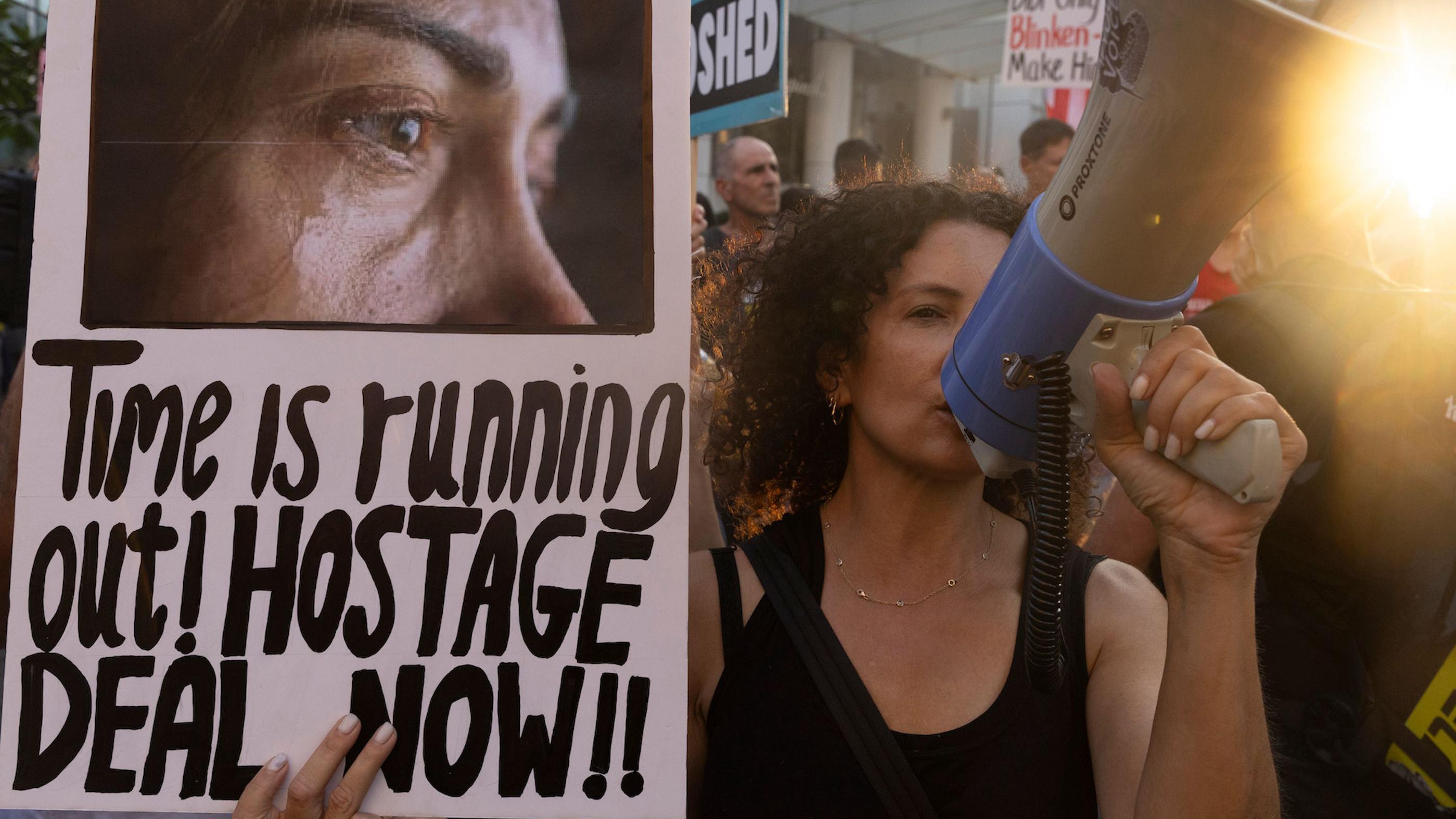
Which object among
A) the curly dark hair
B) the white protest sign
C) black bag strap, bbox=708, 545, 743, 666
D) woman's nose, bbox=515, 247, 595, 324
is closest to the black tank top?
black bag strap, bbox=708, 545, 743, 666

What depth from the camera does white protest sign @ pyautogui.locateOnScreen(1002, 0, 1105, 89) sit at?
232 inches

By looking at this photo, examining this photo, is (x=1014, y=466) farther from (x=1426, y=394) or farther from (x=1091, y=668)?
(x=1426, y=394)

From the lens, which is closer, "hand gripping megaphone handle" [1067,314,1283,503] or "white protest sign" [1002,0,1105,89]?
"hand gripping megaphone handle" [1067,314,1283,503]

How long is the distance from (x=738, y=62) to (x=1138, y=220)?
2.93 metres

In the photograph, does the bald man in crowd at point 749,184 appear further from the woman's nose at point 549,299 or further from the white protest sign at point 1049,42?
the woman's nose at point 549,299

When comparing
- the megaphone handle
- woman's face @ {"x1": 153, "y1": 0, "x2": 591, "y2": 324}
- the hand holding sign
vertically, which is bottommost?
the hand holding sign

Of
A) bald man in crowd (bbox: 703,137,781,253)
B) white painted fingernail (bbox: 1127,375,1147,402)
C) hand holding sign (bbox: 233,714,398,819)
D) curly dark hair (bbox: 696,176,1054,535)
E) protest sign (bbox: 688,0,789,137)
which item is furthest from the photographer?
bald man in crowd (bbox: 703,137,781,253)

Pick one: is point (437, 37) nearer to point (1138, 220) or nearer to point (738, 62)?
point (1138, 220)

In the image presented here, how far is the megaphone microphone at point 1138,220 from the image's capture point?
2.92 ft

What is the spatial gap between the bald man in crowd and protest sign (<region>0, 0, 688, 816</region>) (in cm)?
389

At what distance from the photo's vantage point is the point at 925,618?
153 cm

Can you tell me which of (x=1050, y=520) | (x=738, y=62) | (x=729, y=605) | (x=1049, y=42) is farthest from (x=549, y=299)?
(x=1049, y=42)

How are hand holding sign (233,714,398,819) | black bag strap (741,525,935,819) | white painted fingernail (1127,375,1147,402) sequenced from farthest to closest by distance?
black bag strap (741,525,935,819), hand holding sign (233,714,398,819), white painted fingernail (1127,375,1147,402)

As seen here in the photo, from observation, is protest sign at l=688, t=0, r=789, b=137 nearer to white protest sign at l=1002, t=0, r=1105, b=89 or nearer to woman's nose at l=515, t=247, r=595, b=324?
woman's nose at l=515, t=247, r=595, b=324
